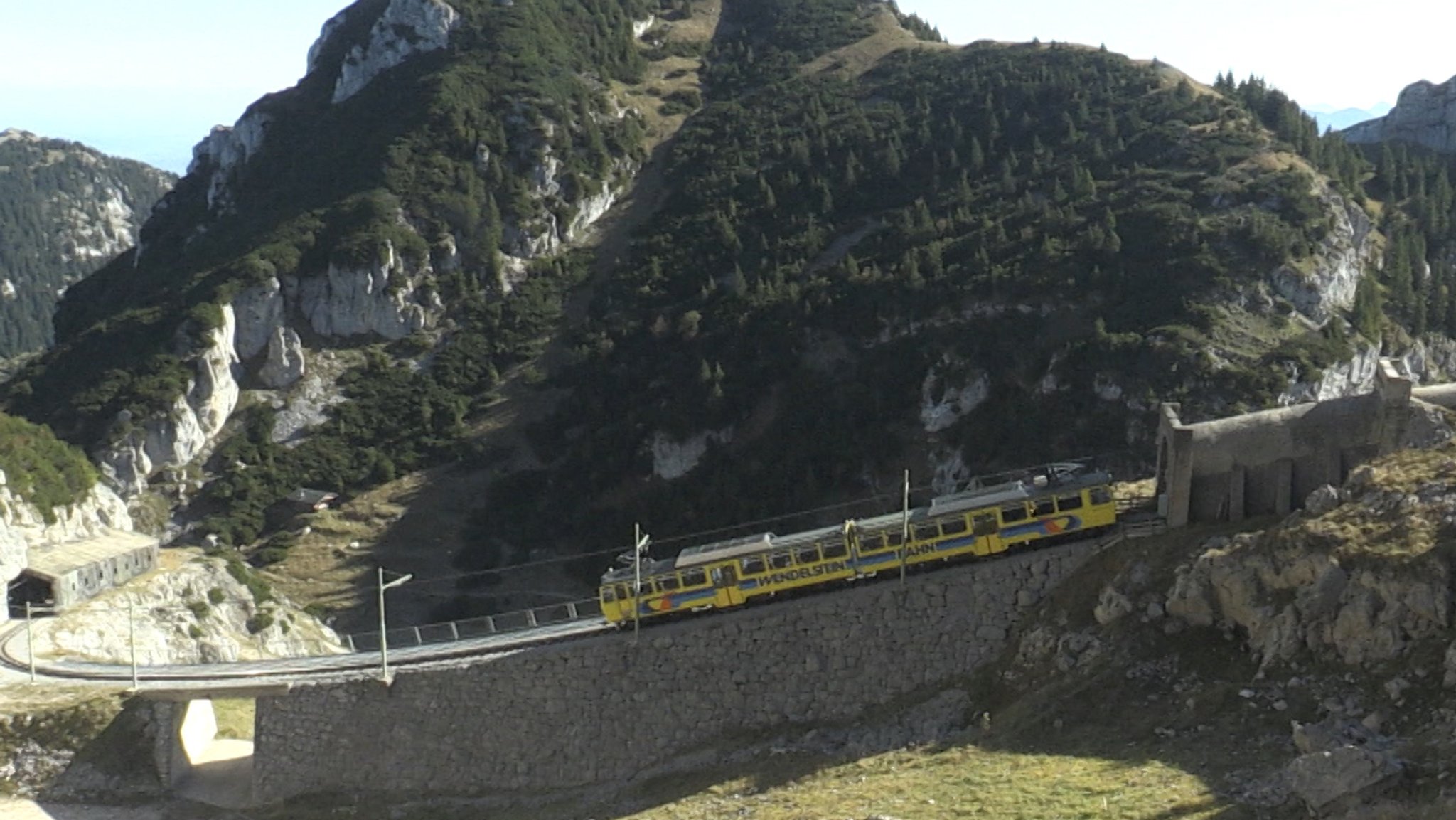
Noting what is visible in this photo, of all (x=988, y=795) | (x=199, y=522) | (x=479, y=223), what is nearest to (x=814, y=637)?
(x=988, y=795)

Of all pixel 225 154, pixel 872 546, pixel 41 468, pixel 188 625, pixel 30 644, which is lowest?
pixel 188 625

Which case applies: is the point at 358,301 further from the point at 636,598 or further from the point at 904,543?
the point at 904,543

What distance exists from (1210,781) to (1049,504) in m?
10.9

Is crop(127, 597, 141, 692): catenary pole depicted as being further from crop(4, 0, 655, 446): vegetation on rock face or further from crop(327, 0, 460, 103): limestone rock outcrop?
crop(327, 0, 460, 103): limestone rock outcrop

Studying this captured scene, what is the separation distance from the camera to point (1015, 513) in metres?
32.2

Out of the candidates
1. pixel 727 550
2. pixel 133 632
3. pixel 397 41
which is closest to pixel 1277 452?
pixel 727 550

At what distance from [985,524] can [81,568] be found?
146 ft

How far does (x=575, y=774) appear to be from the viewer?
34.6m

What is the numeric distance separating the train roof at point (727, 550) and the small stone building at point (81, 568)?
116 ft

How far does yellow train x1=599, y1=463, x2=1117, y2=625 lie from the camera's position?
32219mm

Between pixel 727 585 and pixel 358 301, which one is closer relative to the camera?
pixel 727 585

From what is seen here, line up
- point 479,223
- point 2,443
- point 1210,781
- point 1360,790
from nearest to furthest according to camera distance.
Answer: point 1360,790, point 1210,781, point 2,443, point 479,223

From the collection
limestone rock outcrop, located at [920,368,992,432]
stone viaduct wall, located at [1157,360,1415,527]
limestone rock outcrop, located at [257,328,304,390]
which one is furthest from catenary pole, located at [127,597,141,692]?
limestone rock outcrop, located at [920,368,992,432]

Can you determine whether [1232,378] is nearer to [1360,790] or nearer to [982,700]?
[982,700]
